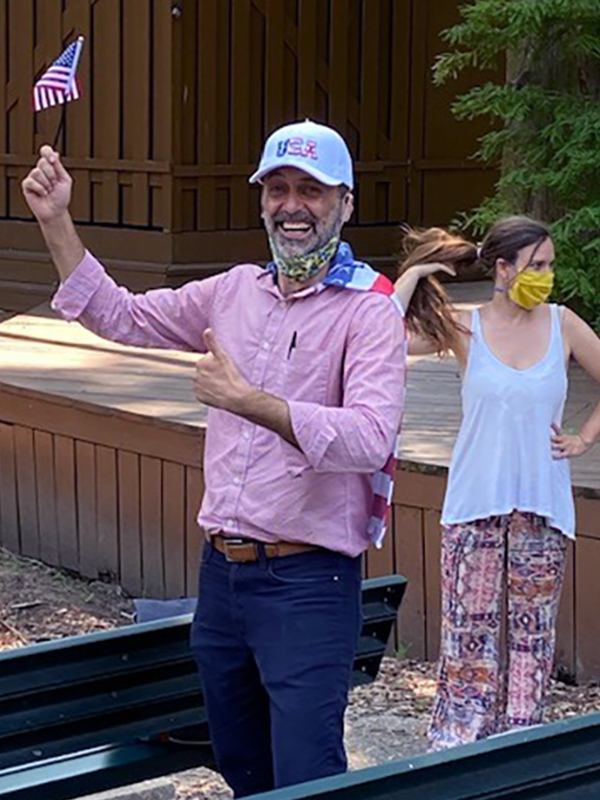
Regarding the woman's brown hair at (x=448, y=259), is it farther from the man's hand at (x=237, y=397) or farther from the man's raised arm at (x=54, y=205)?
the man's hand at (x=237, y=397)

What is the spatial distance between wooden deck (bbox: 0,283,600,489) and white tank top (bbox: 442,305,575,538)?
3.28ft

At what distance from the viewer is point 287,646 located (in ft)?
10.9

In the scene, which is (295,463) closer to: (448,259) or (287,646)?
(287,646)

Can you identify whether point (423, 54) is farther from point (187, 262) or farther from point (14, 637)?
point (14, 637)

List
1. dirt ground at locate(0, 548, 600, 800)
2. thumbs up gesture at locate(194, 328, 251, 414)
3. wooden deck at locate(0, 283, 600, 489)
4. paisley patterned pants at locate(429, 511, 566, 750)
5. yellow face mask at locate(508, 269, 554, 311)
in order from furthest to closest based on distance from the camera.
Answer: wooden deck at locate(0, 283, 600, 489)
dirt ground at locate(0, 548, 600, 800)
paisley patterned pants at locate(429, 511, 566, 750)
yellow face mask at locate(508, 269, 554, 311)
thumbs up gesture at locate(194, 328, 251, 414)

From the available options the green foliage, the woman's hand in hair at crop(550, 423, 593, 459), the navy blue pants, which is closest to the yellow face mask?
the woman's hand in hair at crop(550, 423, 593, 459)

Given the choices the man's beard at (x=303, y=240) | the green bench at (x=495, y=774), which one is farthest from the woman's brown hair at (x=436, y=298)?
the green bench at (x=495, y=774)

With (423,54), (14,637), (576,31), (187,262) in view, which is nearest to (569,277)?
(576,31)

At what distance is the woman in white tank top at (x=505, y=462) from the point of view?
4816 mm

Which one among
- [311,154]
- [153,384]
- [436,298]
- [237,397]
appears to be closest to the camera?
[237,397]

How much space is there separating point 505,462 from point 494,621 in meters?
0.51

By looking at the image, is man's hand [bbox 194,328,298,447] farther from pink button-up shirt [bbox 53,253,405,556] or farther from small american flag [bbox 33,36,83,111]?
small american flag [bbox 33,36,83,111]

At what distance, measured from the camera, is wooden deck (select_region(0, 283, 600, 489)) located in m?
6.70

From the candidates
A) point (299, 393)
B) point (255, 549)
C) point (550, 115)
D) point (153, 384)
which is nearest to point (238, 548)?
point (255, 549)
